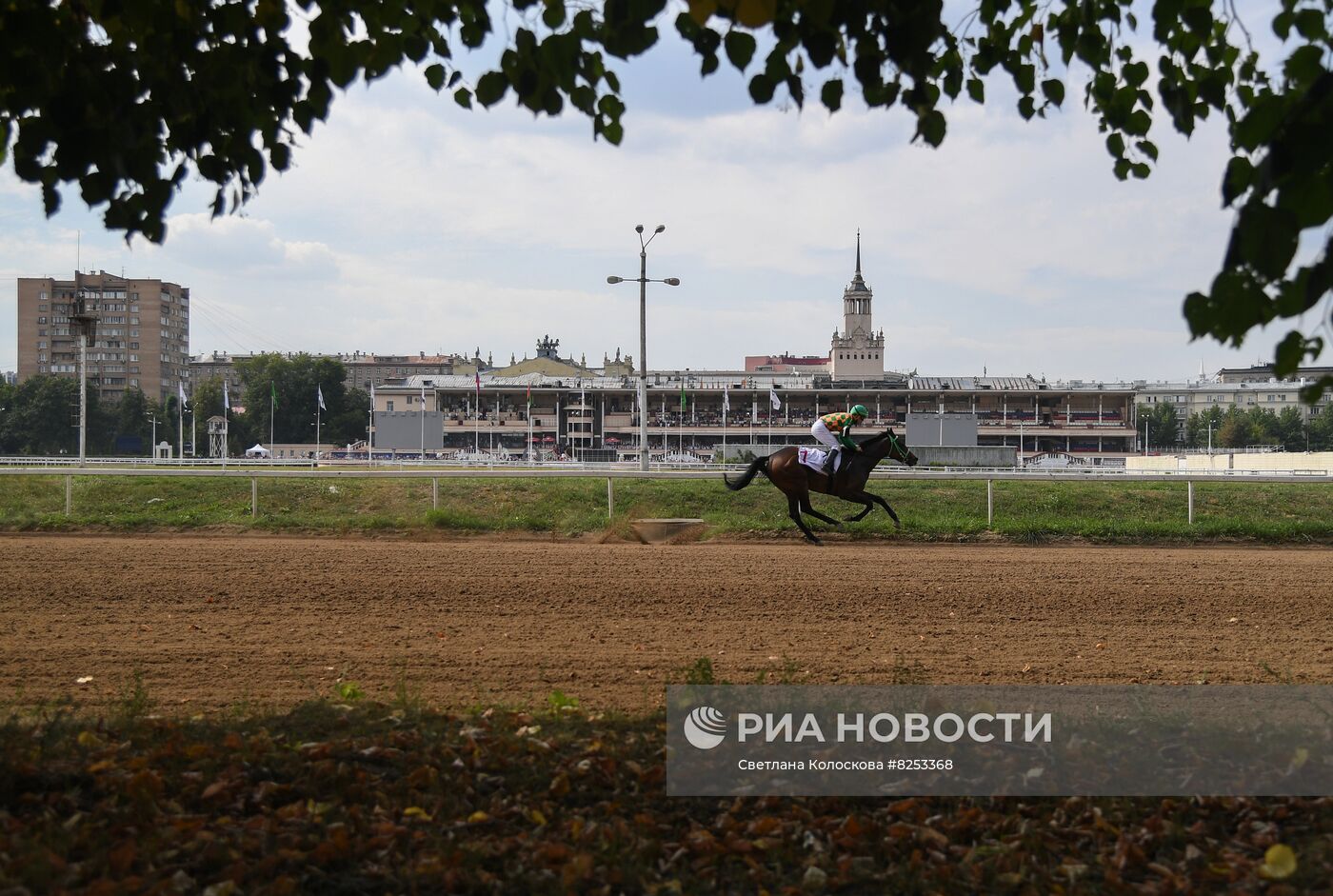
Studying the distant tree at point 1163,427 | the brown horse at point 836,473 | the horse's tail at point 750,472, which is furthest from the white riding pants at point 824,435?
the distant tree at point 1163,427

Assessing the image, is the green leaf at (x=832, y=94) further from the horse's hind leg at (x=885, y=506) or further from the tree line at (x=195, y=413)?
the tree line at (x=195, y=413)

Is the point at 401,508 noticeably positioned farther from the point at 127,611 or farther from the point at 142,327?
the point at 142,327

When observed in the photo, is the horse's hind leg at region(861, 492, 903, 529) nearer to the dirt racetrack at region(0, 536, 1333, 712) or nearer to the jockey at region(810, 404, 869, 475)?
the jockey at region(810, 404, 869, 475)

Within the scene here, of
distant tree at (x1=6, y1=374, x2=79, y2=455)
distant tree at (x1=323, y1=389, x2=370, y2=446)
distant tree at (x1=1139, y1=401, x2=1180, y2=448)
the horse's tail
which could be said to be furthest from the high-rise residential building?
the horse's tail

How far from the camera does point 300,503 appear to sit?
16844mm

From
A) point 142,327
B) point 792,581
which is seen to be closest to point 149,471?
point 792,581

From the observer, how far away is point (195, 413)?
7894cm

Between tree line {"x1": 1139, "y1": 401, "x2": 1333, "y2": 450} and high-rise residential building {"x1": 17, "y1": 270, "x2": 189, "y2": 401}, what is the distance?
90126 millimetres

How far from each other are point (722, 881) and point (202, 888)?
141cm

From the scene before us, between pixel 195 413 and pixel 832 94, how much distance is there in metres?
83.9

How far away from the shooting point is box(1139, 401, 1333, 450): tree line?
67688 mm

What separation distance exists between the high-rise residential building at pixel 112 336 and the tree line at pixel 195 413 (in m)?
15.6

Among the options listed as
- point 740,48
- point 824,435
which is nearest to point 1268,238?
point 740,48

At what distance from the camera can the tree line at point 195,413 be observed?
69938mm
